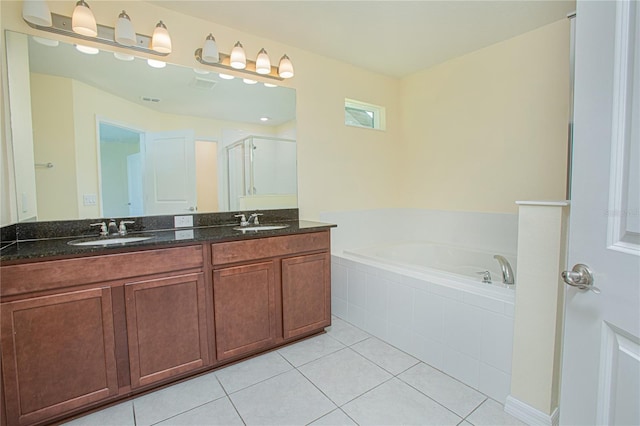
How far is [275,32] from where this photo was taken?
8.02 feet

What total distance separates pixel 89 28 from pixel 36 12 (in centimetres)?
24

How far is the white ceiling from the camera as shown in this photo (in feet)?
6.84

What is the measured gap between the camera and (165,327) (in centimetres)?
171

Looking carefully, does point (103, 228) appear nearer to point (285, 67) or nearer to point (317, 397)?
point (317, 397)

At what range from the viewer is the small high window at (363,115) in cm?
319

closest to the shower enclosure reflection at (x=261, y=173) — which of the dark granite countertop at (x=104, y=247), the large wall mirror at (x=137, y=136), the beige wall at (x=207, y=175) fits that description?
the large wall mirror at (x=137, y=136)

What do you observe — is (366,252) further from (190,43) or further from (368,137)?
(190,43)

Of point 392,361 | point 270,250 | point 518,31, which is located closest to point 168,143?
point 270,250

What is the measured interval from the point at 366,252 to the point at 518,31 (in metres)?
2.25

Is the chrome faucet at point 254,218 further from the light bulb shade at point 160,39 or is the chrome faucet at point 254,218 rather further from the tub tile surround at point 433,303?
the light bulb shade at point 160,39

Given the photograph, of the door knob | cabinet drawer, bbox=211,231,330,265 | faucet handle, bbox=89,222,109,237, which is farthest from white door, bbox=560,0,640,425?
faucet handle, bbox=89,222,109,237

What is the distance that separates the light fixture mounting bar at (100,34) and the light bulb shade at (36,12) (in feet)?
0.17

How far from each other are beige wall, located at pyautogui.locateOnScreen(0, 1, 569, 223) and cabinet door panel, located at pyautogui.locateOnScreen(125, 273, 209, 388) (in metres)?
1.33

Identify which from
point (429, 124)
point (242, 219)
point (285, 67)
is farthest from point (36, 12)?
point (429, 124)
